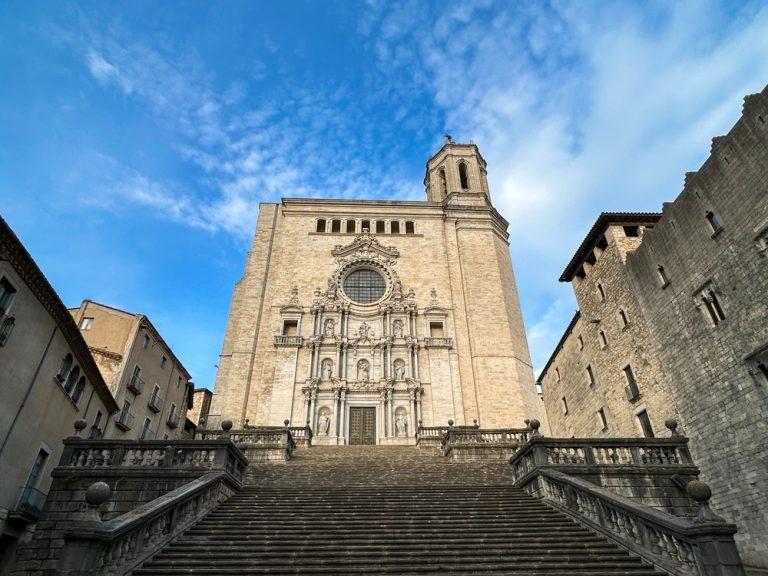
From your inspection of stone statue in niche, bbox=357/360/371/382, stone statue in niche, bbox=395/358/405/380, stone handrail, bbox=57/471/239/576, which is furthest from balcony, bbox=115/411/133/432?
stone handrail, bbox=57/471/239/576

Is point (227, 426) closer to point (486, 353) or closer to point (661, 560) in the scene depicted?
point (661, 560)

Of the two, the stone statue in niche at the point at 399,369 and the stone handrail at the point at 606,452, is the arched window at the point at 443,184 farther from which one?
the stone handrail at the point at 606,452

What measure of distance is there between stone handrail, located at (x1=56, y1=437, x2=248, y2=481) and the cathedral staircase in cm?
116

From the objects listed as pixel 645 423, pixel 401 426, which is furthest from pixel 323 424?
pixel 645 423

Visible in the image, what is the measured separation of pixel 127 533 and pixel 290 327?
19.6 metres

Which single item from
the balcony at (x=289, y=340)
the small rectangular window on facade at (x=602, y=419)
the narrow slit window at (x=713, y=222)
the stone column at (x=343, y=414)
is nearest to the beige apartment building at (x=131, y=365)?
the balcony at (x=289, y=340)

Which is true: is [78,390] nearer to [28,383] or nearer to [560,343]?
[28,383]

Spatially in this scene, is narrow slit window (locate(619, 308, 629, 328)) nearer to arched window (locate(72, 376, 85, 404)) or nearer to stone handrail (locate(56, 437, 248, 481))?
stone handrail (locate(56, 437, 248, 481))

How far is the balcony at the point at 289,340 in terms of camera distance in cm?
2491

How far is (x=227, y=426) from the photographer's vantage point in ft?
39.4

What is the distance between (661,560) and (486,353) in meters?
19.3

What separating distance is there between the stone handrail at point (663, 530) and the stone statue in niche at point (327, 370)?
53.8 feet

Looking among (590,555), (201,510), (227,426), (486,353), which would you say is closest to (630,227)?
(486,353)

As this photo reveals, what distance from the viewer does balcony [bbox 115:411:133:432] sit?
72.8ft
